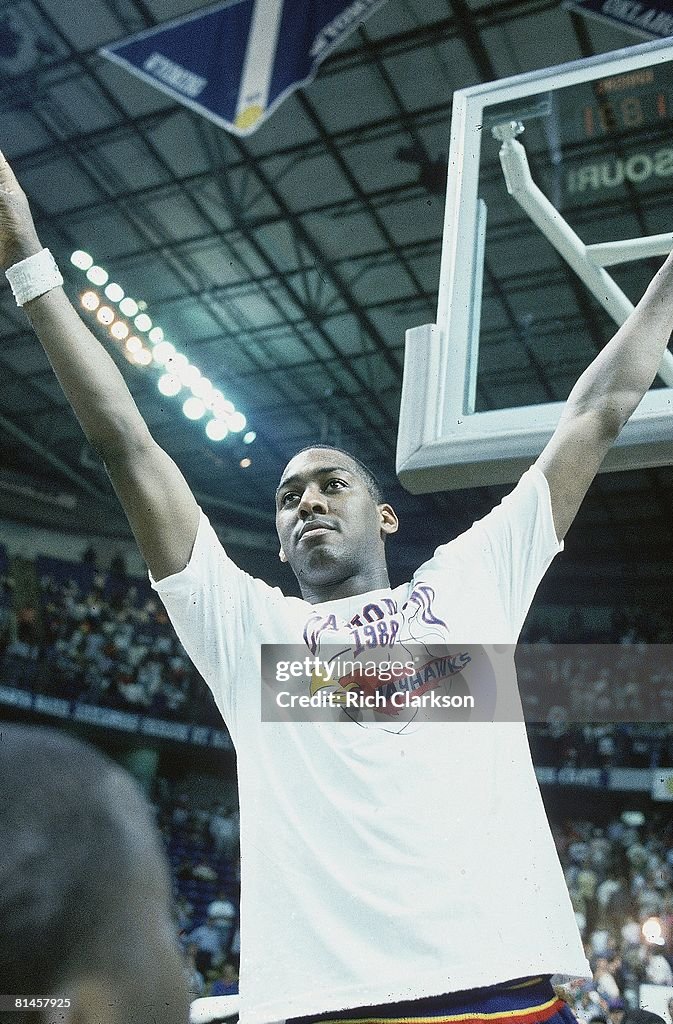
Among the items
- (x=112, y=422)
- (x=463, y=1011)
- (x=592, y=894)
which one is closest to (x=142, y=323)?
(x=592, y=894)

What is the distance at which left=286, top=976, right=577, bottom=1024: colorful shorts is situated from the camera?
136 cm

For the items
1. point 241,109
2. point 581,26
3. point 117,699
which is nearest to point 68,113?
point 241,109

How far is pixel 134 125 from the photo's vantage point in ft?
29.8

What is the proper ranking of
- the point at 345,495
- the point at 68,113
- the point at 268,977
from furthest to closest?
the point at 68,113 < the point at 345,495 < the point at 268,977

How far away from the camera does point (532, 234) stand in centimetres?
413

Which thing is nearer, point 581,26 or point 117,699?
point 581,26

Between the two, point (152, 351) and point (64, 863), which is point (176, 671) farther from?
point (64, 863)

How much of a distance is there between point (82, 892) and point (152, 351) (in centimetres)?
974

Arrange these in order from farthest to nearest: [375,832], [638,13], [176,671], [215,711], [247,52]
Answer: [176,671], [215,711], [247,52], [638,13], [375,832]

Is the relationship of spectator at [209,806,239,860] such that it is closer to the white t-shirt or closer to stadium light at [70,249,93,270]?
stadium light at [70,249,93,270]

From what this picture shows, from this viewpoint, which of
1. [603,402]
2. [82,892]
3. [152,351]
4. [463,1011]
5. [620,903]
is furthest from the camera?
[152,351]

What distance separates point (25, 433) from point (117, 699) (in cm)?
406

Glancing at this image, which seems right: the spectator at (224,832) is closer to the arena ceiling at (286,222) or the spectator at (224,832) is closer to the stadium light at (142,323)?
the arena ceiling at (286,222)

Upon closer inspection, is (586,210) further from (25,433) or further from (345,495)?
(25,433)
